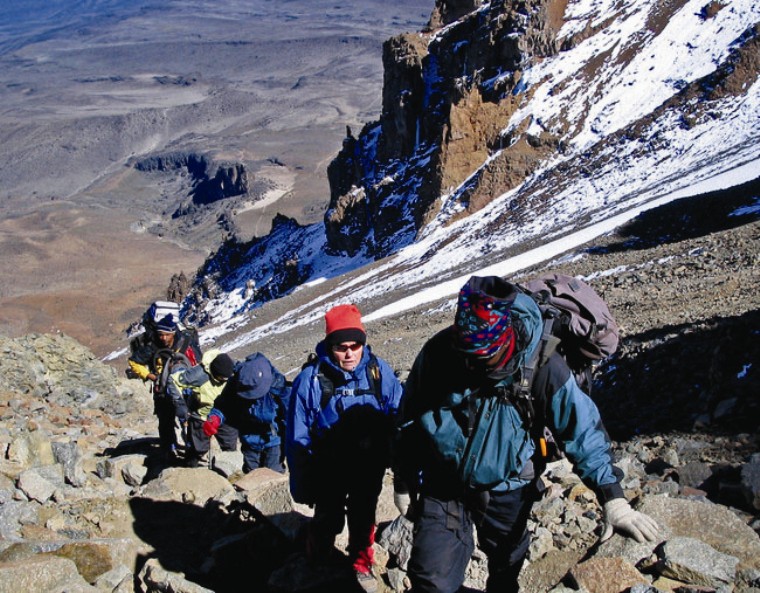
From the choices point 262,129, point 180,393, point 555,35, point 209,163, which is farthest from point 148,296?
point 262,129

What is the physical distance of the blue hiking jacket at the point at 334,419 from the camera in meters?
4.40

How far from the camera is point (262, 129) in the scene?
174875 mm

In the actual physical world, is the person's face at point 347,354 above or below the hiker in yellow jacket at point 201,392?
above

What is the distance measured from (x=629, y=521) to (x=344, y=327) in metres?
1.88

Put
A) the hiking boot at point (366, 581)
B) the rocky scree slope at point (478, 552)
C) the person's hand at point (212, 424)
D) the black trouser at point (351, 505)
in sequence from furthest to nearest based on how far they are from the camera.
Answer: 1. the person's hand at point (212, 424)
2. the hiking boot at point (366, 581)
3. the black trouser at point (351, 505)
4. the rocky scree slope at point (478, 552)

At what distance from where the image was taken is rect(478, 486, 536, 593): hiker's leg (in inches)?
150

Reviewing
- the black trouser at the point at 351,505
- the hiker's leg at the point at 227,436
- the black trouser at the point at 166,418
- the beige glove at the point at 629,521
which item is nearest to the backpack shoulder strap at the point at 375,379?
the black trouser at the point at 351,505

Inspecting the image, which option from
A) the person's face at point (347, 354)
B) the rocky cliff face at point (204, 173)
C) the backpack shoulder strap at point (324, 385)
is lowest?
the rocky cliff face at point (204, 173)

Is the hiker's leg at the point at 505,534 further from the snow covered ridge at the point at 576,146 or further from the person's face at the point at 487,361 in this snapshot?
the snow covered ridge at the point at 576,146

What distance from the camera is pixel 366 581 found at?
485 centimetres

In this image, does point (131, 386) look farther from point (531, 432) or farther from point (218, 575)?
point (531, 432)

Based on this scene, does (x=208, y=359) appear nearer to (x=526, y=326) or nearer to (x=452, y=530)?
(x=452, y=530)

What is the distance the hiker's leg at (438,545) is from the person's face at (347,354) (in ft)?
3.06

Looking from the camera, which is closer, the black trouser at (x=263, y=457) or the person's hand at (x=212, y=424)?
the person's hand at (x=212, y=424)
